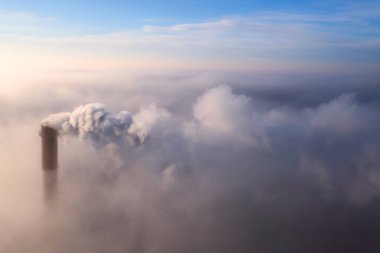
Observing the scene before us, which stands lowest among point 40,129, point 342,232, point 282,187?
point 342,232

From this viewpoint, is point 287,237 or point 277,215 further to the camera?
point 277,215

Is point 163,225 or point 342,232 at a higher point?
point 163,225

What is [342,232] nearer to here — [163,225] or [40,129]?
[163,225]

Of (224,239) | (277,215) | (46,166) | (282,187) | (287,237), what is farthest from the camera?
(282,187)

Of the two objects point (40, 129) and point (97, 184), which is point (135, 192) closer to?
point (97, 184)

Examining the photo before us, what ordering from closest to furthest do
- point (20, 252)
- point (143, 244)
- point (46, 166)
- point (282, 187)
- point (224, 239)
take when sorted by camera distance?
1. point (46, 166)
2. point (20, 252)
3. point (143, 244)
4. point (224, 239)
5. point (282, 187)

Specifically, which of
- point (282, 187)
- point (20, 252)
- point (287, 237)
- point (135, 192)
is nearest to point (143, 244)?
point (135, 192)

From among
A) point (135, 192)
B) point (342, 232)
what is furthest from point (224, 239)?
point (342, 232)

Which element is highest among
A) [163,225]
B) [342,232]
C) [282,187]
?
[282,187]

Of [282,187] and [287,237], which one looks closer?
[287,237]
